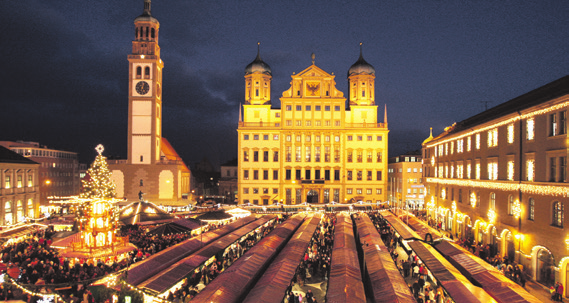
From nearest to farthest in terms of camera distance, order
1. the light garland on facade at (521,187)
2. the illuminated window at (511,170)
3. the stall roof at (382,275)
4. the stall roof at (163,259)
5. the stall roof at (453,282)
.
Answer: the stall roof at (453,282) → the stall roof at (382,275) → the stall roof at (163,259) → the light garland on facade at (521,187) → the illuminated window at (511,170)

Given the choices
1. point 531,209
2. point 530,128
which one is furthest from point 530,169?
point 530,128

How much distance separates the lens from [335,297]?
15.6 m

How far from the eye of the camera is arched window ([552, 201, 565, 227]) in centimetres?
2008

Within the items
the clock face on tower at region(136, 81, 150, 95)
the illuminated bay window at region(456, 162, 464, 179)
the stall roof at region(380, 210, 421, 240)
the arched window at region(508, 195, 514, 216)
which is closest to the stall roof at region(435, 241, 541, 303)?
the stall roof at region(380, 210, 421, 240)

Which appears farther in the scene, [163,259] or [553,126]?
[163,259]

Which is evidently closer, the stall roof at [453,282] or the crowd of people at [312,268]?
the stall roof at [453,282]

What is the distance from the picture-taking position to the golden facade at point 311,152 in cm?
6400

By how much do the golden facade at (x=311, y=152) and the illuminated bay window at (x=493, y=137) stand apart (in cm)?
3424

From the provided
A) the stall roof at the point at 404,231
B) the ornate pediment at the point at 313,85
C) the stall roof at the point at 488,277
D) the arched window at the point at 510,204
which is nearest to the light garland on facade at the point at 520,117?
the arched window at the point at 510,204

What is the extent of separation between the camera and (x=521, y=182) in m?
24.4

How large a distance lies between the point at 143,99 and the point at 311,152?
89.8 feet

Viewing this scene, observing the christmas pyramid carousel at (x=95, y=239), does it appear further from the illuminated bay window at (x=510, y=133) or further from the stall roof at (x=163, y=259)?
the illuminated bay window at (x=510, y=133)

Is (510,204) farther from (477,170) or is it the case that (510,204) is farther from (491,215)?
(477,170)

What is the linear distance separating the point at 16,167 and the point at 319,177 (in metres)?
41.8
